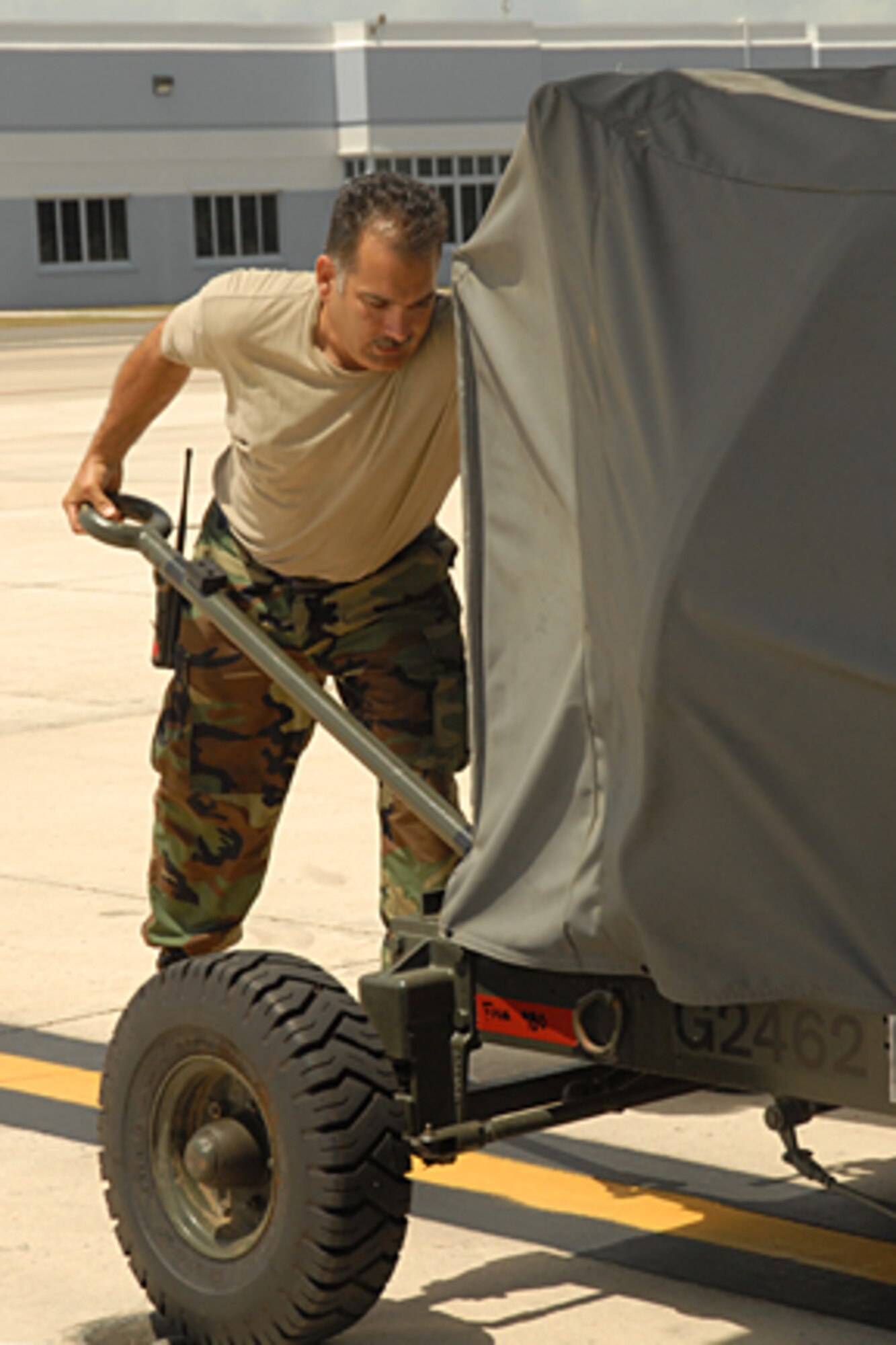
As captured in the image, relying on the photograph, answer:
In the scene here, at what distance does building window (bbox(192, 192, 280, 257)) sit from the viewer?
201 feet

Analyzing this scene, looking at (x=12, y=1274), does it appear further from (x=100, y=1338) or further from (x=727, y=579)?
(x=727, y=579)

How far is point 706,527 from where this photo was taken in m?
3.36

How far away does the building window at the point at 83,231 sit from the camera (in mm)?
58875

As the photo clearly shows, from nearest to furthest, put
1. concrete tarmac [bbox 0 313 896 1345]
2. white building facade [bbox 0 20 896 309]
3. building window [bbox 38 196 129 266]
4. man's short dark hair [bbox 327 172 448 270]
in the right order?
concrete tarmac [bbox 0 313 896 1345]
man's short dark hair [bbox 327 172 448 270]
white building facade [bbox 0 20 896 309]
building window [bbox 38 196 129 266]

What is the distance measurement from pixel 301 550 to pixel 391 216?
2.58 feet

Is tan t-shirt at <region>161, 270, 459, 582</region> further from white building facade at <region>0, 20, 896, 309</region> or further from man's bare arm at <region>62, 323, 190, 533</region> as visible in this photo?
white building facade at <region>0, 20, 896, 309</region>

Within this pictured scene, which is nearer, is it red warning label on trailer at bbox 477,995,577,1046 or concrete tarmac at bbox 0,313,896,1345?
red warning label on trailer at bbox 477,995,577,1046

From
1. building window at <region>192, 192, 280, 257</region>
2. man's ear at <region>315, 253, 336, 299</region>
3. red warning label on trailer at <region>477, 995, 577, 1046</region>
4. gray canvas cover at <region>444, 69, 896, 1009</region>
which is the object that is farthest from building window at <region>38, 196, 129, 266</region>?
gray canvas cover at <region>444, 69, 896, 1009</region>

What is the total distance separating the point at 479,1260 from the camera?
→ 4.38 m

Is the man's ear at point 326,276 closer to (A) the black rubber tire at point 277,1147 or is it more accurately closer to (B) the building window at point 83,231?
(A) the black rubber tire at point 277,1147

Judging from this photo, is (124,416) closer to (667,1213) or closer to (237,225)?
(667,1213)

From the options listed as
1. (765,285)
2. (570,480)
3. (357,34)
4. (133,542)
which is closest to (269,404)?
(133,542)

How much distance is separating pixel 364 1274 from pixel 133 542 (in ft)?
5.69

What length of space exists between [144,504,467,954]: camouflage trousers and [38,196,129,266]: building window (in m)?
54.7
